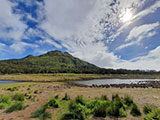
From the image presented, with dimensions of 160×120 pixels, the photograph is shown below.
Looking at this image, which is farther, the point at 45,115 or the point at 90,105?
the point at 90,105

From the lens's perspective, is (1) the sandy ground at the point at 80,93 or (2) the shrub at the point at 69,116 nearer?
(2) the shrub at the point at 69,116

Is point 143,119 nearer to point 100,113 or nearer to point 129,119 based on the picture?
point 129,119

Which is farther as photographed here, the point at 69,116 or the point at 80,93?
the point at 80,93

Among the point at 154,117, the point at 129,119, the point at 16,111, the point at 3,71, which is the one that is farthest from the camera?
the point at 3,71

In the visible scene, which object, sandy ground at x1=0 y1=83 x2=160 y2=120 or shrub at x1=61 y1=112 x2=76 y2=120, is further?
sandy ground at x1=0 y1=83 x2=160 y2=120

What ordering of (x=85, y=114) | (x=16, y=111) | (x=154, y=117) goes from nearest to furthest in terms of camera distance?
(x=154, y=117), (x=85, y=114), (x=16, y=111)

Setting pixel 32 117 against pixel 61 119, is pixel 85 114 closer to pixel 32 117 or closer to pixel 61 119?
pixel 61 119

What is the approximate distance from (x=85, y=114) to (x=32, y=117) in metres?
3.97

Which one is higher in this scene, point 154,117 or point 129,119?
point 154,117

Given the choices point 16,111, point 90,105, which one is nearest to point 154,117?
point 90,105

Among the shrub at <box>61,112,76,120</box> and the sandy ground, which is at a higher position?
the shrub at <box>61,112,76,120</box>

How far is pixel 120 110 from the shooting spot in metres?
6.45

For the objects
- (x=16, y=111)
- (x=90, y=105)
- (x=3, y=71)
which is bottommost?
(x=16, y=111)

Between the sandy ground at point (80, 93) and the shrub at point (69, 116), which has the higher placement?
the shrub at point (69, 116)
